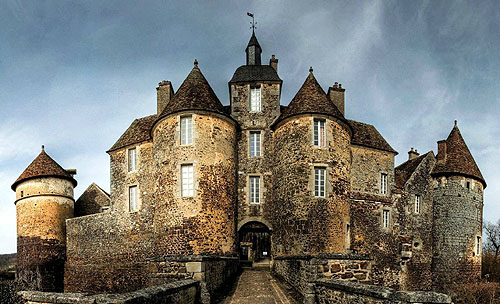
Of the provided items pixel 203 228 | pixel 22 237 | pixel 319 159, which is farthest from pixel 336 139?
pixel 22 237

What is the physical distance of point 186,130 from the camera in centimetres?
1750

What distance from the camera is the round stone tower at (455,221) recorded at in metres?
24.8

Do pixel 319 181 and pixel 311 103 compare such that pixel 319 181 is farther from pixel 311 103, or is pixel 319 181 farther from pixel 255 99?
pixel 255 99

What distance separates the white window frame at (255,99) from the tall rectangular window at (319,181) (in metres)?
4.61

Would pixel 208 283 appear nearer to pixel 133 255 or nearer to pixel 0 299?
pixel 133 255

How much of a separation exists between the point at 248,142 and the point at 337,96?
18.4ft

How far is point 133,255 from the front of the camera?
21.6 metres

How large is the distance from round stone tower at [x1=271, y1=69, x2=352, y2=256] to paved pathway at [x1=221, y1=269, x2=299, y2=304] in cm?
197

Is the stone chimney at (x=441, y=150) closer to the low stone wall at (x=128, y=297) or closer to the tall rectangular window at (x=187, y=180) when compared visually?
the tall rectangular window at (x=187, y=180)

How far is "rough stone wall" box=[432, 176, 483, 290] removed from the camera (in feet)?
81.3

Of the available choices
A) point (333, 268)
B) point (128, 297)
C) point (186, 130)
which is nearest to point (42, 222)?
point (186, 130)

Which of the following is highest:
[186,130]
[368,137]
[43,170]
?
[368,137]

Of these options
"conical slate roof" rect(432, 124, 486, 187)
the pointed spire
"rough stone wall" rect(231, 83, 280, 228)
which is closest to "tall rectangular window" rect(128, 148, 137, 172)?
"rough stone wall" rect(231, 83, 280, 228)

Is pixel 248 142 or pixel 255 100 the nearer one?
pixel 248 142
